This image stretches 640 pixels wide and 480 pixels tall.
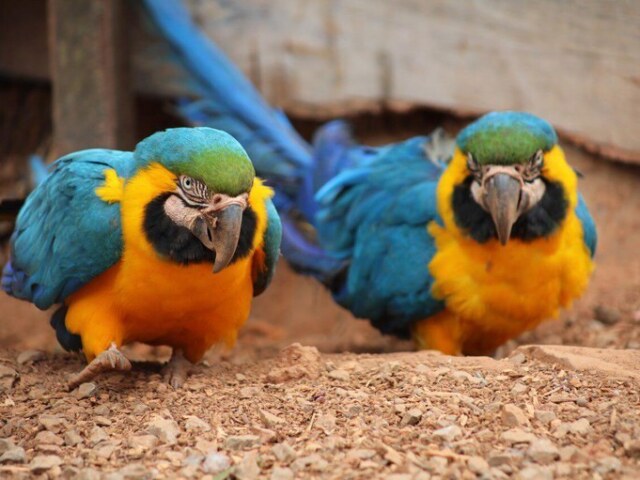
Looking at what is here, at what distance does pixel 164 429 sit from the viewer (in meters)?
3.19

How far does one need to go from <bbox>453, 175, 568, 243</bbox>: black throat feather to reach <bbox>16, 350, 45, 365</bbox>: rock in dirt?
2211 mm

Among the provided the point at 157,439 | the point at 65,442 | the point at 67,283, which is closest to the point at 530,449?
the point at 157,439

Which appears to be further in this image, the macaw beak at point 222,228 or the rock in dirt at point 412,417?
the macaw beak at point 222,228

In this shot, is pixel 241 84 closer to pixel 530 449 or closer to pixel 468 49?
pixel 468 49

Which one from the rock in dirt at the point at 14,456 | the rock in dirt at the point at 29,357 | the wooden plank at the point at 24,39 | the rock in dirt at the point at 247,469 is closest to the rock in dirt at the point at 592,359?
the rock in dirt at the point at 247,469

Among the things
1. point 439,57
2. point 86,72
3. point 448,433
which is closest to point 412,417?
point 448,433

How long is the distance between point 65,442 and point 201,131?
1.33 m

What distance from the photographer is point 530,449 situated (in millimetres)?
2855

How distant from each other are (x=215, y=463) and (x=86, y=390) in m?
1.01

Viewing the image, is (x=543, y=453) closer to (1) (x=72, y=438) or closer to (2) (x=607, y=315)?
(1) (x=72, y=438)

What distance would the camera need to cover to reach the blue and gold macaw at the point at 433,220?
14.5 feet

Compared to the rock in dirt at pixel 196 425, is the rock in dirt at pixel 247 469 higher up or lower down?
higher up

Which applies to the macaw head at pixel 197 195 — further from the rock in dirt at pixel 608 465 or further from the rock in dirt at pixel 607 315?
the rock in dirt at pixel 607 315

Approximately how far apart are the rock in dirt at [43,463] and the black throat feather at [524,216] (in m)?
2.41
